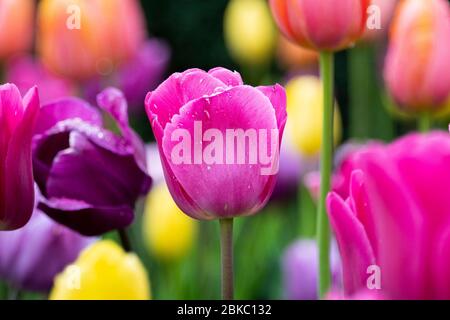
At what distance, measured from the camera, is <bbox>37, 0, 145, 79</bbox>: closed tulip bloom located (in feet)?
3.95

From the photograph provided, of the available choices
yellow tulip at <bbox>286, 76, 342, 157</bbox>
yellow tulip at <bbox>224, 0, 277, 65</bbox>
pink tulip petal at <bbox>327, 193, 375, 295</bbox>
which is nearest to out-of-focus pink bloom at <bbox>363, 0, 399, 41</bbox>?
yellow tulip at <bbox>286, 76, 342, 157</bbox>

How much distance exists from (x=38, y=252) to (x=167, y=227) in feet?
1.40

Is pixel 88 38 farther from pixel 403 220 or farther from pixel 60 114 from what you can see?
pixel 403 220

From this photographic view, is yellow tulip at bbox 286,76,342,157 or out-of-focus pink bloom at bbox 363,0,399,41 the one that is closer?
yellow tulip at bbox 286,76,342,157

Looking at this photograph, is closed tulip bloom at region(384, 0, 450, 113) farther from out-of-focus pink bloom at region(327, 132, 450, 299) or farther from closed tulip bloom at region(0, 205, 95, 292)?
out-of-focus pink bloom at region(327, 132, 450, 299)

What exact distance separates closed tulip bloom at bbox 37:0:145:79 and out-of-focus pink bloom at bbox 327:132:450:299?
0.84 metres

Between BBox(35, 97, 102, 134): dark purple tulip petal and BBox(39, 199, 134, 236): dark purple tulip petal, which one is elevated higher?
BBox(35, 97, 102, 134): dark purple tulip petal

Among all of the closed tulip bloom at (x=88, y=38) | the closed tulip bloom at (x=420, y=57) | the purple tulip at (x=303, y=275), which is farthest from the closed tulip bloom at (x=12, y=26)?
the closed tulip bloom at (x=420, y=57)

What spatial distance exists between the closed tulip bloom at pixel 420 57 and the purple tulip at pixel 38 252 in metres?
0.31

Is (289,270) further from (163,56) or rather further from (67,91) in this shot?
(163,56)

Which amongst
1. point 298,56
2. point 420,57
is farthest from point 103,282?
point 298,56

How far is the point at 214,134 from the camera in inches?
16.9
